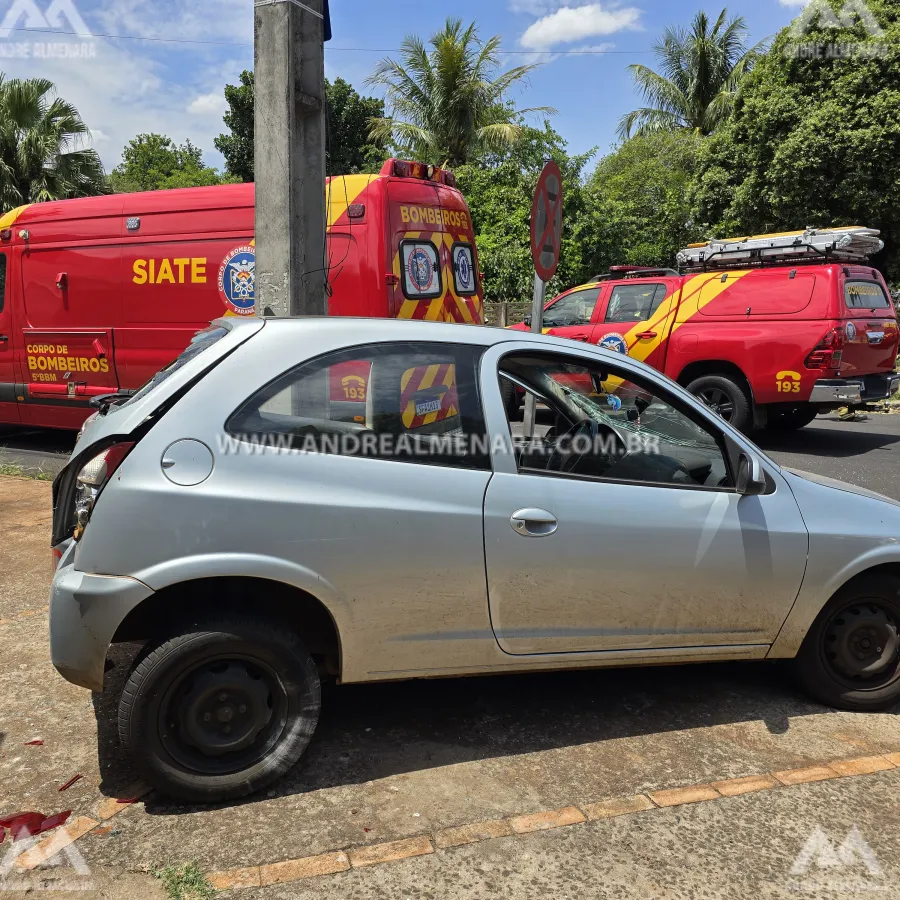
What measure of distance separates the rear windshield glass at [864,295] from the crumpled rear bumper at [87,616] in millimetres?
8184

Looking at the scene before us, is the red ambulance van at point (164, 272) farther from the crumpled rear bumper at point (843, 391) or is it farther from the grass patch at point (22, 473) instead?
the crumpled rear bumper at point (843, 391)

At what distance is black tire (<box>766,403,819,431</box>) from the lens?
9.81 meters

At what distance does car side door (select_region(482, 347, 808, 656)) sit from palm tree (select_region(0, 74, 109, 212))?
733 inches

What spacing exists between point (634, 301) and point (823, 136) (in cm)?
833

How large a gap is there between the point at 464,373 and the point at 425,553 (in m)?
0.67

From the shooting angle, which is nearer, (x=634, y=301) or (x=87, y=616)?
(x=87, y=616)

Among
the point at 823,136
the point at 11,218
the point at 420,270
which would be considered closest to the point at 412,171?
the point at 420,270

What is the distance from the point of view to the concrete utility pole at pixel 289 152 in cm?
463

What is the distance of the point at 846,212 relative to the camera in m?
16.1

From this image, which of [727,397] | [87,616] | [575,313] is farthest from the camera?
[575,313]

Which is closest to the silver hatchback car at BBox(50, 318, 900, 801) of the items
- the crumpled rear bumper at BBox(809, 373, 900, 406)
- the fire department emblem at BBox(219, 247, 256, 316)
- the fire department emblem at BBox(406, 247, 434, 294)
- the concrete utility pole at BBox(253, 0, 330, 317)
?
the concrete utility pole at BBox(253, 0, 330, 317)

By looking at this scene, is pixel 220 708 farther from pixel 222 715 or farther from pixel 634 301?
pixel 634 301

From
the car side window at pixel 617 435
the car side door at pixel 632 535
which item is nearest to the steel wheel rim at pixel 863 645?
the car side door at pixel 632 535

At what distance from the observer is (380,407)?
2.89 metres
